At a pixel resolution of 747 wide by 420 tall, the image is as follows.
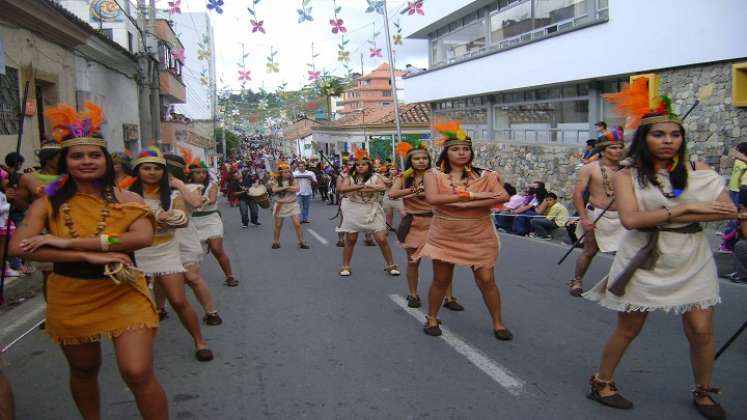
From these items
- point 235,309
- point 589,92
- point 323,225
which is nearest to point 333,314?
point 235,309

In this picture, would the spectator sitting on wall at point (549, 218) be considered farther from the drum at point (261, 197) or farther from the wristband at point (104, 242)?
the wristband at point (104, 242)

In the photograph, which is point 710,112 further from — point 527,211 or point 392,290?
point 392,290

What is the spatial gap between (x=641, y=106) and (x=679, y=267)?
0.99 meters

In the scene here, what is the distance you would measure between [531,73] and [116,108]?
1342 centimetres

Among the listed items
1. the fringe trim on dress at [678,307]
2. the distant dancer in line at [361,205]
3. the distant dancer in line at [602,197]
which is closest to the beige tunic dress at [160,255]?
the fringe trim on dress at [678,307]

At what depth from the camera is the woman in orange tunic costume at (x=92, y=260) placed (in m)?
3.11

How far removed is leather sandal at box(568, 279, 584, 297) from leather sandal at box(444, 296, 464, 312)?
55.3 inches

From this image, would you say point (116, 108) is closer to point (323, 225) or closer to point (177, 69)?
point (323, 225)

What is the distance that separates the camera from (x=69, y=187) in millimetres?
3299

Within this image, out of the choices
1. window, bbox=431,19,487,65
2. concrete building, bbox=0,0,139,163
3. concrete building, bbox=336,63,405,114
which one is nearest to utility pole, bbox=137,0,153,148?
concrete building, bbox=0,0,139,163

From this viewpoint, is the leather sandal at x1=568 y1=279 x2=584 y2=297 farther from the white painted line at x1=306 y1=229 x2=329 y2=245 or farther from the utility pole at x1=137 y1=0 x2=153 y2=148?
the utility pole at x1=137 y1=0 x2=153 y2=148

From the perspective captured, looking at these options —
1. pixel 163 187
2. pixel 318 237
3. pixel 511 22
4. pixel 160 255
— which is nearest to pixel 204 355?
pixel 160 255

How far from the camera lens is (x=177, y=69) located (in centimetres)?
3728

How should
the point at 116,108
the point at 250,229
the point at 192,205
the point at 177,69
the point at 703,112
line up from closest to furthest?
the point at 192,205, the point at 703,112, the point at 250,229, the point at 116,108, the point at 177,69
